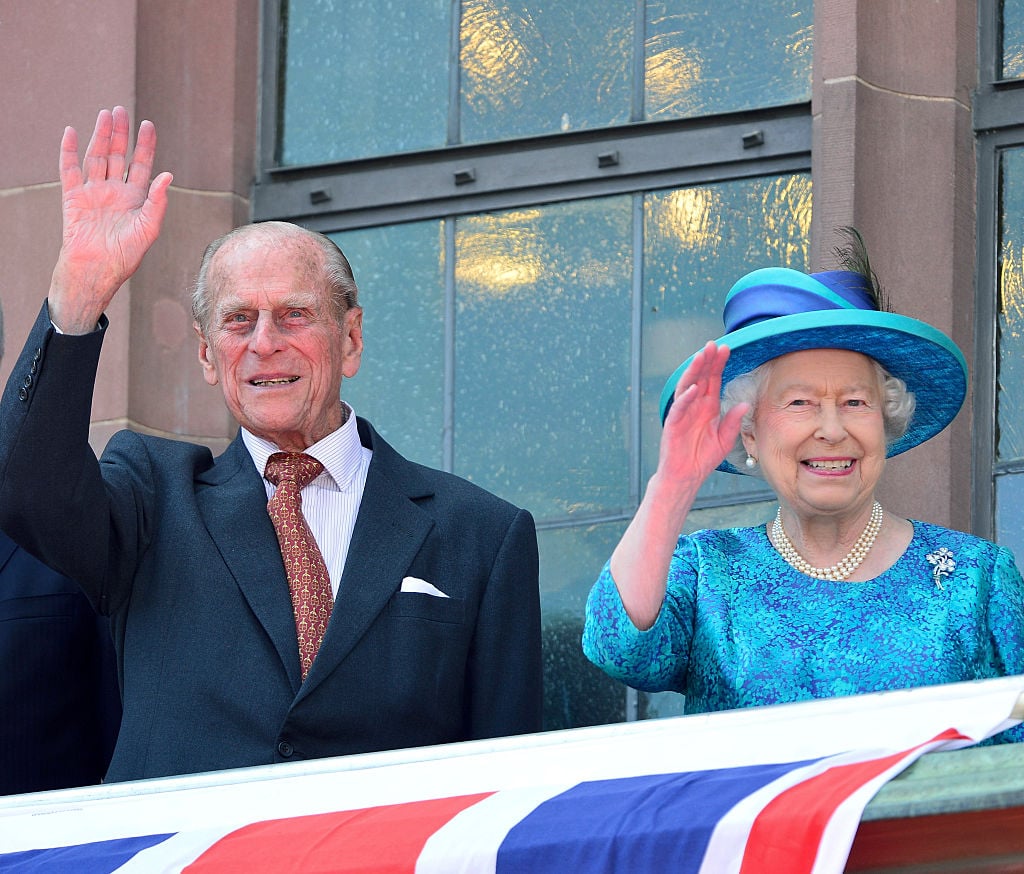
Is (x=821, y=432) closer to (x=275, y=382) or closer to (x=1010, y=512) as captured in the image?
(x=275, y=382)

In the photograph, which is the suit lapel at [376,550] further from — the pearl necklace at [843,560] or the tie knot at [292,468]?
the pearl necklace at [843,560]

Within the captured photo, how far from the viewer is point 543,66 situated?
205 inches

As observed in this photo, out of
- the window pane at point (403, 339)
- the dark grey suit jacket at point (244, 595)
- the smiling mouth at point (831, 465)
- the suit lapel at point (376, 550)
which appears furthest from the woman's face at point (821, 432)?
the window pane at point (403, 339)

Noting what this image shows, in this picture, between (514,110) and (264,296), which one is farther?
(514,110)

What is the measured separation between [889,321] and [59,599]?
1550 mm

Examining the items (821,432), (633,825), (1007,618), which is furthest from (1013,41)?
(633,825)

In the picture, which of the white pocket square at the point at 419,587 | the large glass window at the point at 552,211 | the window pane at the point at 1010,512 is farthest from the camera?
the large glass window at the point at 552,211

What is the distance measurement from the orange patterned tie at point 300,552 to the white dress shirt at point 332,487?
1 centimetres

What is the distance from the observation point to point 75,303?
3363 mm

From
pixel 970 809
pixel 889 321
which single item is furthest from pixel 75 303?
pixel 970 809

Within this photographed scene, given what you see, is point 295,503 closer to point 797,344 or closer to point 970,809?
point 797,344

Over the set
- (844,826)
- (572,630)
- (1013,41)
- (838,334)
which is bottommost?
(844,826)

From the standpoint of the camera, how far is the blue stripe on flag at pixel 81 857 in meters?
2.84

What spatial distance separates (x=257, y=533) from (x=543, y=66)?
1.98 m
